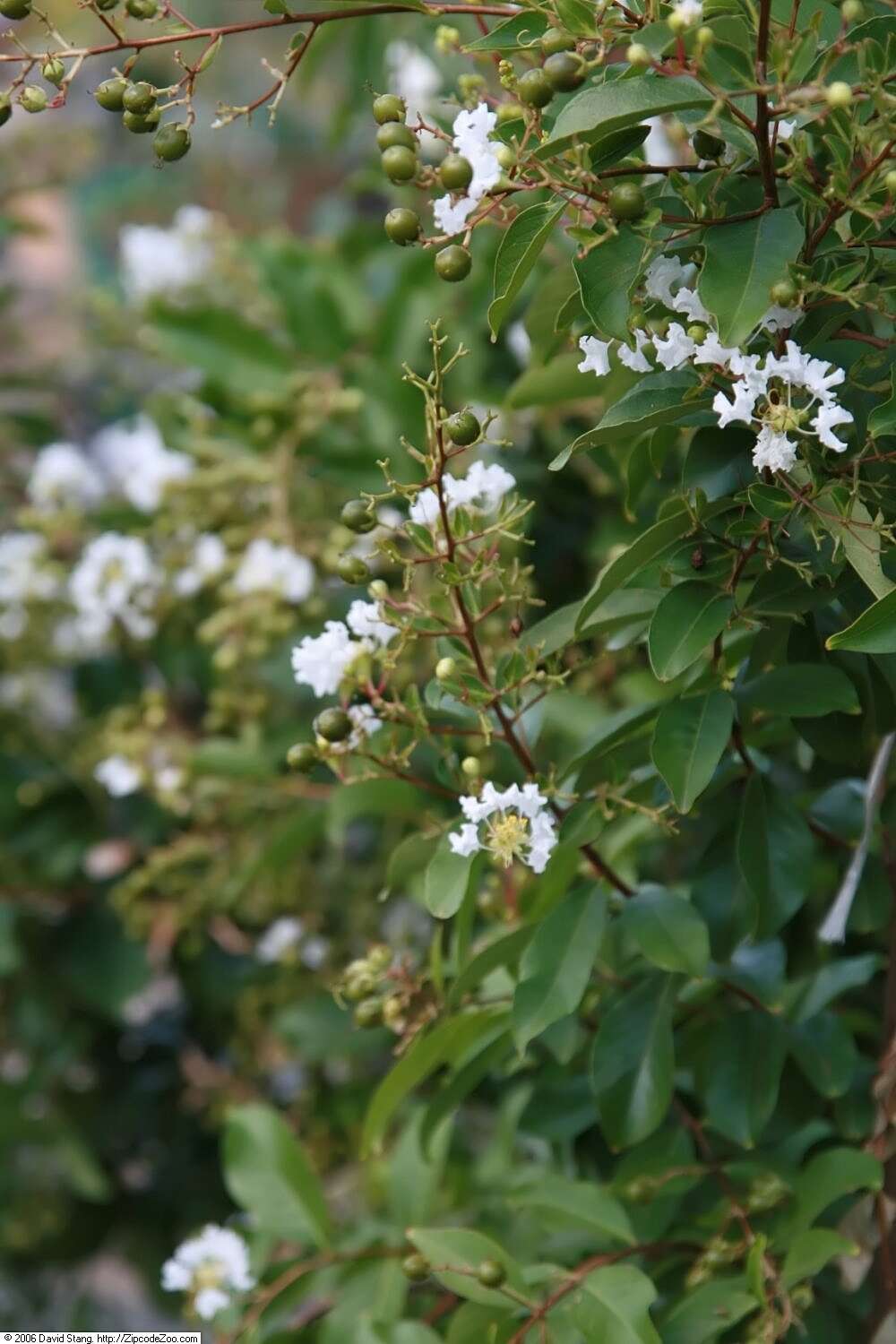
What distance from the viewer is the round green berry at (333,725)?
0.52 m

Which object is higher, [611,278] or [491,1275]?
[611,278]

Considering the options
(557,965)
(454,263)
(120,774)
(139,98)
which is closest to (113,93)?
(139,98)

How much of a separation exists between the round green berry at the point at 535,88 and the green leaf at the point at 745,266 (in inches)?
2.5

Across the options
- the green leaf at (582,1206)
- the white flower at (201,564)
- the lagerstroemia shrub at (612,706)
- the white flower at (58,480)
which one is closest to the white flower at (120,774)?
the lagerstroemia shrub at (612,706)

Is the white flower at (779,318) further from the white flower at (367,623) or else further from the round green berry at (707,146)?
the white flower at (367,623)

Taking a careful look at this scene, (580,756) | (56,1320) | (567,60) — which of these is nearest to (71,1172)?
(56,1320)

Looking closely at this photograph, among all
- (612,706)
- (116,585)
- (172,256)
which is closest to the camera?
(612,706)

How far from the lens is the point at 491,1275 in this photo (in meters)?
0.54

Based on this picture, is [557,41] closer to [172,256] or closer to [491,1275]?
[491,1275]

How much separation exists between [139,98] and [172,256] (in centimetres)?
100

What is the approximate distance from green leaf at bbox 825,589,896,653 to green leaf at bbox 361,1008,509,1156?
0.26 metres

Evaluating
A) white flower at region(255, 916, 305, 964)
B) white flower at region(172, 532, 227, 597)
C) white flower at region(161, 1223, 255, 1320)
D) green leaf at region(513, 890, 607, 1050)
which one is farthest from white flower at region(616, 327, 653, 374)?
white flower at region(255, 916, 305, 964)

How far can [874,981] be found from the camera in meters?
0.80

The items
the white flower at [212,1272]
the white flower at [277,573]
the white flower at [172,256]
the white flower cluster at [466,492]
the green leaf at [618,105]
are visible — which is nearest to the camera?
the green leaf at [618,105]
